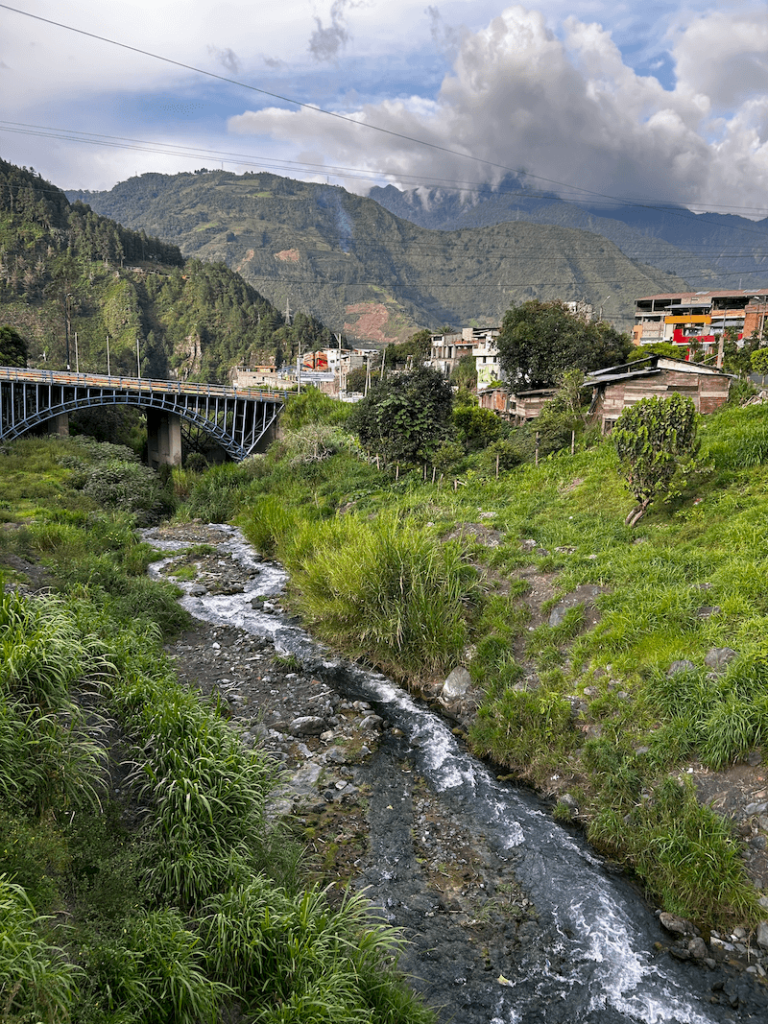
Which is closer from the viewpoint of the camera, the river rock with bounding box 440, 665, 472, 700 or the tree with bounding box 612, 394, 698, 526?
the river rock with bounding box 440, 665, 472, 700

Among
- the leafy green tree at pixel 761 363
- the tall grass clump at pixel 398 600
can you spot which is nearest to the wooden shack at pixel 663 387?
the leafy green tree at pixel 761 363

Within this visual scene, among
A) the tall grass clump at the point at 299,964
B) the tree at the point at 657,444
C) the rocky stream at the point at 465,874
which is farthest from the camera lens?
the tree at the point at 657,444

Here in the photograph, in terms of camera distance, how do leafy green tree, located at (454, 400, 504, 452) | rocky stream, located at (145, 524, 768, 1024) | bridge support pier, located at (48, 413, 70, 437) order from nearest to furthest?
rocky stream, located at (145, 524, 768, 1024), leafy green tree, located at (454, 400, 504, 452), bridge support pier, located at (48, 413, 70, 437)

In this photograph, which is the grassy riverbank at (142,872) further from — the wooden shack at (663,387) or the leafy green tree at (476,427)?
the leafy green tree at (476,427)

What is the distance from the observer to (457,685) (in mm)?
13688

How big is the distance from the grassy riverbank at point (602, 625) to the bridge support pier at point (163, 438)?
104ft

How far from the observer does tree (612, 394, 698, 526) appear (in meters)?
16.4

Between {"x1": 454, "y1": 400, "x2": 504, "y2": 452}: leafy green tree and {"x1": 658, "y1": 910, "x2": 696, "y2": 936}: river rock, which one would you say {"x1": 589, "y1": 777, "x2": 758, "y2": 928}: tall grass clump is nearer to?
{"x1": 658, "y1": 910, "x2": 696, "y2": 936}: river rock

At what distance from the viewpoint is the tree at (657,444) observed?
16359 millimetres

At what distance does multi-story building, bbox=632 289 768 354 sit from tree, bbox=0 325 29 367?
249ft

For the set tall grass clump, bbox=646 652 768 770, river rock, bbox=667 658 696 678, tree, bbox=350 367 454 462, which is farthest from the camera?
tree, bbox=350 367 454 462

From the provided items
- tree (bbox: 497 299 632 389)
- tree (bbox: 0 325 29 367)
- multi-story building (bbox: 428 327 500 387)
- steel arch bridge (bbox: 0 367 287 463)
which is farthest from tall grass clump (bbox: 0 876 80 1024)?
multi-story building (bbox: 428 327 500 387)

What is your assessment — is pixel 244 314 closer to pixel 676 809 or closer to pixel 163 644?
pixel 163 644

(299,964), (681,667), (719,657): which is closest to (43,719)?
(299,964)
